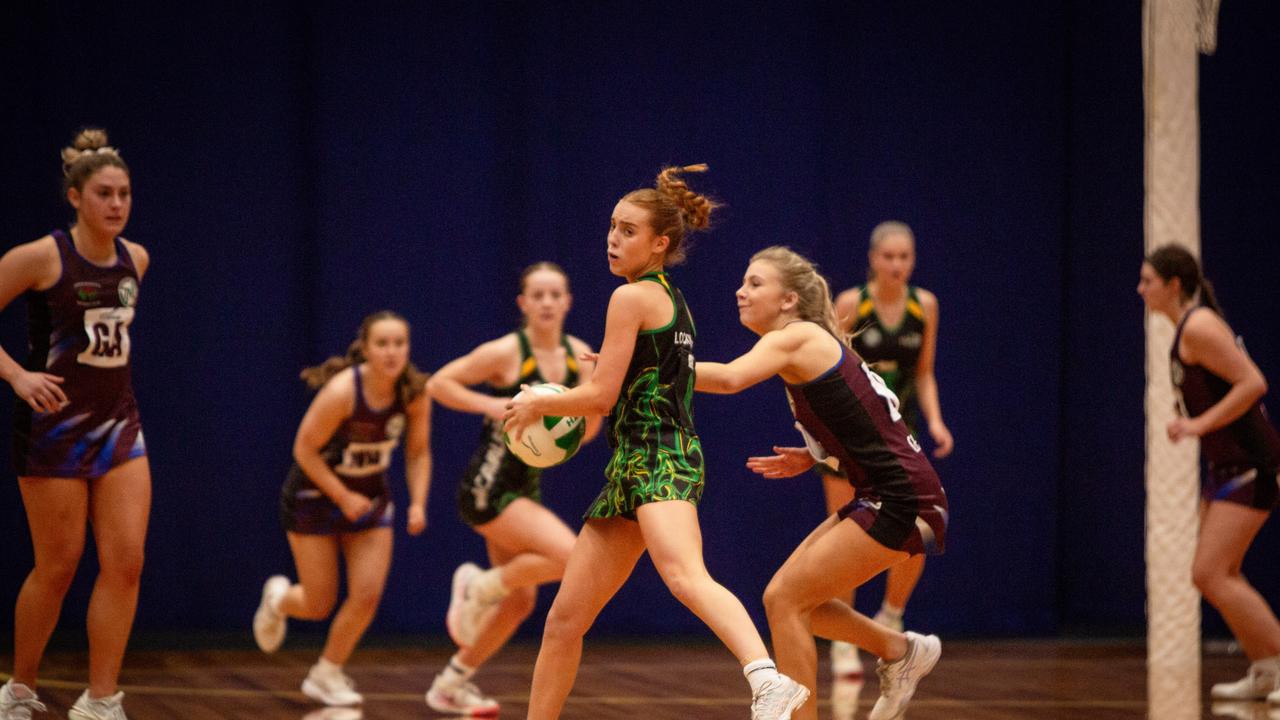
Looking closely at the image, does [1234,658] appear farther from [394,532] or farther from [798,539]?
[394,532]

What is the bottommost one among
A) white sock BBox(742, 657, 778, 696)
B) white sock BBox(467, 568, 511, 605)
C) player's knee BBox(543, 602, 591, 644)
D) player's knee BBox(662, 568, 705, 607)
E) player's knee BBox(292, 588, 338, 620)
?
player's knee BBox(292, 588, 338, 620)

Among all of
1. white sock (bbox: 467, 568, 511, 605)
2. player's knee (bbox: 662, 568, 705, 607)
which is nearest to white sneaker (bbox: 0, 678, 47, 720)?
white sock (bbox: 467, 568, 511, 605)

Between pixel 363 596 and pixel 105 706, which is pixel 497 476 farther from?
pixel 105 706

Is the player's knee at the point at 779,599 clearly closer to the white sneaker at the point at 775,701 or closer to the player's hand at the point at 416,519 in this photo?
the white sneaker at the point at 775,701

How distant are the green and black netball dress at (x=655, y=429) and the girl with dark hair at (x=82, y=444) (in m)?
1.65

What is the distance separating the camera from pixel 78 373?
14.1 ft

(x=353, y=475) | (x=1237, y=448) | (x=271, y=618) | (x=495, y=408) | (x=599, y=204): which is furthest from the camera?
(x=599, y=204)

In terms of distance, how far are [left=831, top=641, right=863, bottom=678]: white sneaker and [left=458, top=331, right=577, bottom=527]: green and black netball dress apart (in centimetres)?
154

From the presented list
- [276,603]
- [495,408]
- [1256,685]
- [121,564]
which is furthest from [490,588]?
[1256,685]

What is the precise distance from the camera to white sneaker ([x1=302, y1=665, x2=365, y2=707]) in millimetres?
5121

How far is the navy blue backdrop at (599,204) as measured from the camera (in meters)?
6.86

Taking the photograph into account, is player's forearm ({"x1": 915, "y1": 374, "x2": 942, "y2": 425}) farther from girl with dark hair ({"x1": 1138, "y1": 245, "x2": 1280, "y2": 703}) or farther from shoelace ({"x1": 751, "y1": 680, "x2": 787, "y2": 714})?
shoelace ({"x1": 751, "y1": 680, "x2": 787, "y2": 714})

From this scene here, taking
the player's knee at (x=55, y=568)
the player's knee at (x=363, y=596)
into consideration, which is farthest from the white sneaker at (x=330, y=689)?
the player's knee at (x=55, y=568)

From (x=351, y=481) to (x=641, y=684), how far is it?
143cm
